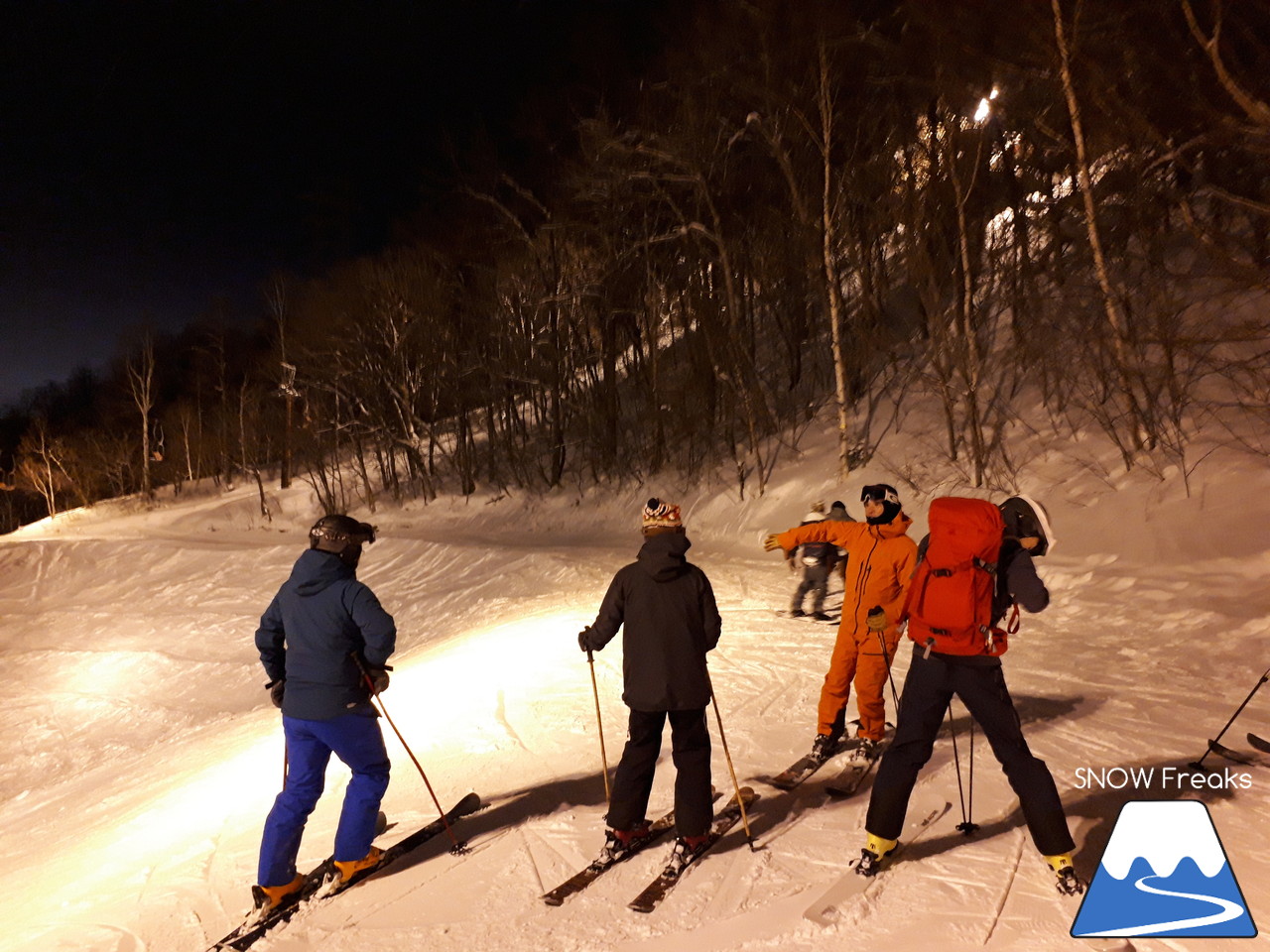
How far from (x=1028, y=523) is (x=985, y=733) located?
0.99 metres

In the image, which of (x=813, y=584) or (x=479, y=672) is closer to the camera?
(x=479, y=672)

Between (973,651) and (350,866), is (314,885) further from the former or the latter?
(973,651)

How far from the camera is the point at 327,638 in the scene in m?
3.99

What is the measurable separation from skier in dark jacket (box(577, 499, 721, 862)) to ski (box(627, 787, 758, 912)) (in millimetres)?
63

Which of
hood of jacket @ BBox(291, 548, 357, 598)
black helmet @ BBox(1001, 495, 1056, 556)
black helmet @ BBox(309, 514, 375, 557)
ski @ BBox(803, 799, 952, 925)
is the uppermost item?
black helmet @ BBox(309, 514, 375, 557)

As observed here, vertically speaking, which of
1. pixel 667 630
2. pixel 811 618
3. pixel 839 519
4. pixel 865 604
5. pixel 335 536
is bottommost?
pixel 811 618

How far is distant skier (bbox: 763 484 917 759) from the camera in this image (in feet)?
15.9

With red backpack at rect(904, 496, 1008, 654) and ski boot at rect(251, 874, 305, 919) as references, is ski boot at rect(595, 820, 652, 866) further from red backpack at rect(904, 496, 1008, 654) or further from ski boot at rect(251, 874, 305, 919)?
red backpack at rect(904, 496, 1008, 654)

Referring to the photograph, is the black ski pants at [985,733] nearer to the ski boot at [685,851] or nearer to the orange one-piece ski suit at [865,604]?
the ski boot at [685,851]

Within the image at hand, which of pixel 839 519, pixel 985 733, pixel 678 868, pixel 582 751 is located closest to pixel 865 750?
pixel 985 733

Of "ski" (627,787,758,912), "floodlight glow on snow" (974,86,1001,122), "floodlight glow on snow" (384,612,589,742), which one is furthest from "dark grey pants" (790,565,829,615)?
"floodlight glow on snow" (974,86,1001,122)

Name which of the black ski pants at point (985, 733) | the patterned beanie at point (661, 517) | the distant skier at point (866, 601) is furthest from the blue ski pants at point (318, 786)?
the distant skier at point (866, 601)

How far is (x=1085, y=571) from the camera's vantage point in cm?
1098

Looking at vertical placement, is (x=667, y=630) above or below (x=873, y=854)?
above
